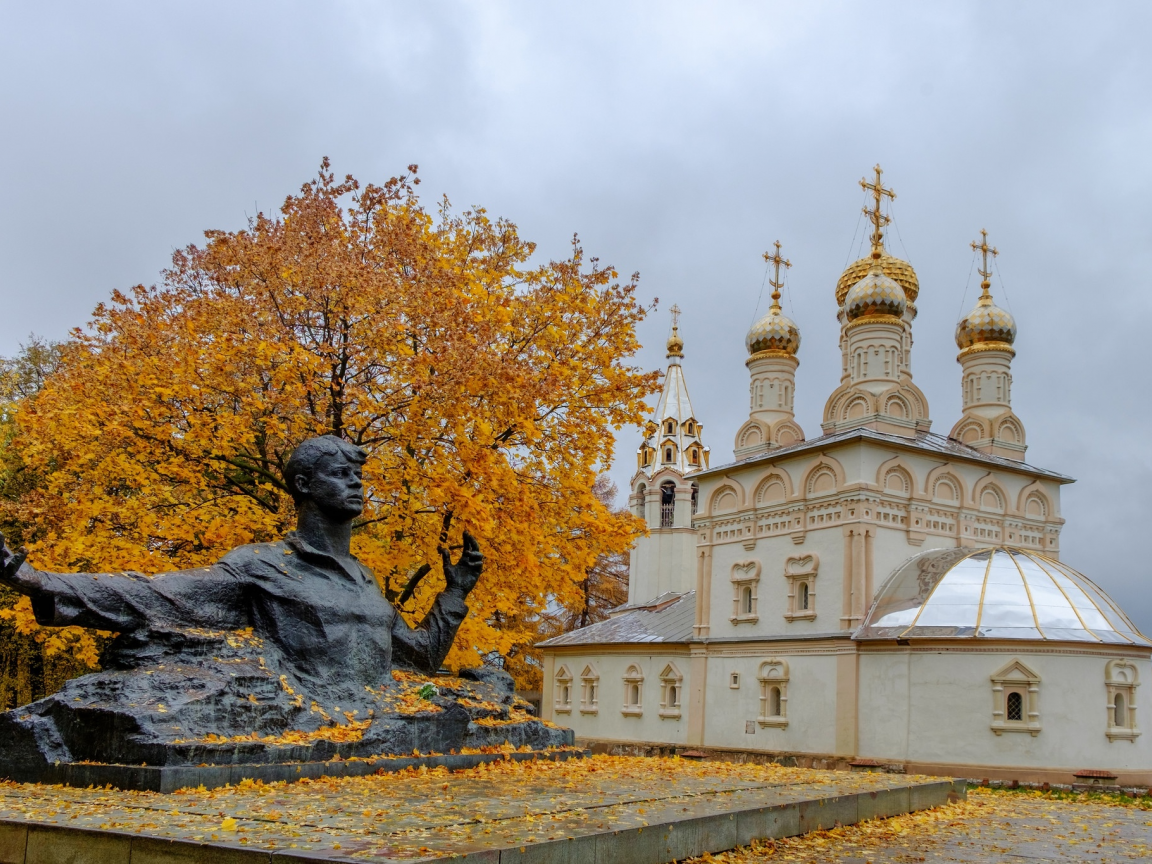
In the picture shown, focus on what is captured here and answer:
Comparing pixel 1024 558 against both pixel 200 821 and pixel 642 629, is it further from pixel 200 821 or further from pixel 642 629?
pixel 200 821

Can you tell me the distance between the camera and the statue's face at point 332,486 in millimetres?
8031

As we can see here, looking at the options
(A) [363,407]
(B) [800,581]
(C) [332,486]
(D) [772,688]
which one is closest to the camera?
(C) [332,486]

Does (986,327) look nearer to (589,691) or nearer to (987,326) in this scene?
(987,326)

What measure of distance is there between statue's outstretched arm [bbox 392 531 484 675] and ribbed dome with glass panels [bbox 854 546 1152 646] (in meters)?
12.6

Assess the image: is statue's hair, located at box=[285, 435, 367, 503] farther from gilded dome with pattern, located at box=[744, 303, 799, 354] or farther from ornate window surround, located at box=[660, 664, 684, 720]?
gilded dome with pattern, located at box=[744, 303, 799, 354]

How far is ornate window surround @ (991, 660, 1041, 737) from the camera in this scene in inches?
720

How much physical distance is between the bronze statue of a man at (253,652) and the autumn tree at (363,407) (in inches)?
102

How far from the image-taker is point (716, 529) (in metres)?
25.2

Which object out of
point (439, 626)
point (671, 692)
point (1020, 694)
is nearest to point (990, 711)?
point (1020, 694)

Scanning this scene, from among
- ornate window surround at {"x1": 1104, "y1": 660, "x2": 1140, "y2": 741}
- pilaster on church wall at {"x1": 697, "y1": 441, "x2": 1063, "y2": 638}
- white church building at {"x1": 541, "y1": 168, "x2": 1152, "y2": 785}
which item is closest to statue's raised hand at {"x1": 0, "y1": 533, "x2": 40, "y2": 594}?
white church building at {"x1": 541, "y1": 168, "x2": 1152, "y2": 785}

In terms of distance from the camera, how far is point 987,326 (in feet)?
86.6

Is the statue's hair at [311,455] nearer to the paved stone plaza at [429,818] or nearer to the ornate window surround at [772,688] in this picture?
the paved stone plaza at [429,818]

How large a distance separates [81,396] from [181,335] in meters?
1.25

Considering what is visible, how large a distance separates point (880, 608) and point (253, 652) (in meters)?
16.0
